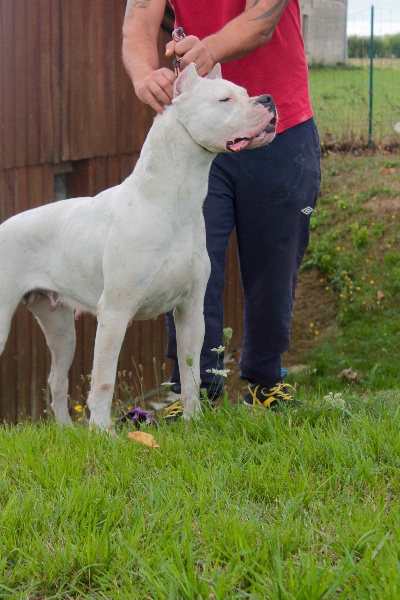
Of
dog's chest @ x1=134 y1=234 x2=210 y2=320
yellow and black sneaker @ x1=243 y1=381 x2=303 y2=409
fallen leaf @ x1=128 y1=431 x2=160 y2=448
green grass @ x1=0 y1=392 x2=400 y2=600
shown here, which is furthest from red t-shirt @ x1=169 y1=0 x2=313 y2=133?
fallen leaf @ x1=128 y1=431 x2=160 y2=448

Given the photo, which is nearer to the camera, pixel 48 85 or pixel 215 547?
pixel 215 547

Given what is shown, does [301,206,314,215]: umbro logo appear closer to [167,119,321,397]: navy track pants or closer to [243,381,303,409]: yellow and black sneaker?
[167,119,321,397]: navy track pants

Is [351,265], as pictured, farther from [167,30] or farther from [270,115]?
[270,115]

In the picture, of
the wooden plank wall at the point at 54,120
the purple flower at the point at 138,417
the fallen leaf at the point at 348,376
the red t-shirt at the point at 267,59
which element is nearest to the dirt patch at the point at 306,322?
the fallen leaf at the point at 348,376

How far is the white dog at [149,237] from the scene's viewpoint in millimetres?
3932

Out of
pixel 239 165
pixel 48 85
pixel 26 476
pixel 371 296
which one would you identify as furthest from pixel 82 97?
pixel 26 476

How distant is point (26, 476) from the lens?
352 cm

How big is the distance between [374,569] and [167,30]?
7.31 meters

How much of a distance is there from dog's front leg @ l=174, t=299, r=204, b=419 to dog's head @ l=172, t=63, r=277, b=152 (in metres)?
0.84

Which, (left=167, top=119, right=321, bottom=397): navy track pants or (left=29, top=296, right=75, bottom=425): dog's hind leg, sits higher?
(left=167, top=119, right=321, bottom=397): navy track pants

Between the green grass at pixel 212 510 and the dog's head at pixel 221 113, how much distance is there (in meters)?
1.18

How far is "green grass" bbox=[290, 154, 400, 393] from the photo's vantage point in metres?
9.61

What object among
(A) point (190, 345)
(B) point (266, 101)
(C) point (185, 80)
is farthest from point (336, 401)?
(C) point (185, 80)

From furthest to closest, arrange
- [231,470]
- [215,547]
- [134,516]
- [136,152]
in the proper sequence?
1. [136,152]
2. [231,470]
3. [134,516]
4. [215,547]
